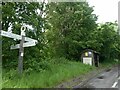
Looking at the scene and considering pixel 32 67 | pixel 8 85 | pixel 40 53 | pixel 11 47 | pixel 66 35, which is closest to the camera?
pixel 8 85

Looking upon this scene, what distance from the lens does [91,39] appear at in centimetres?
3481

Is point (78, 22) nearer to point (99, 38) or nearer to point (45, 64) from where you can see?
point (99, 38)

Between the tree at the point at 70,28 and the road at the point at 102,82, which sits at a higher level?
the tree at the point at 70,28

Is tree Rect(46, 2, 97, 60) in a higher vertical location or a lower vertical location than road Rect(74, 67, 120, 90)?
higher

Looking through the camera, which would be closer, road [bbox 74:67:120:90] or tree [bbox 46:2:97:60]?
road [bbox 74:67:120:90]

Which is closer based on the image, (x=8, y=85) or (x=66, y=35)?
(x=8, y=85)

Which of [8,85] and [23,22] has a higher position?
[23,22]

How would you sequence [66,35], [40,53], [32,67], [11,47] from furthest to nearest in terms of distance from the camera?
[66,35] → [40,53] → [32,67] → [11,47]

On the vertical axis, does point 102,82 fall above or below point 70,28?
below

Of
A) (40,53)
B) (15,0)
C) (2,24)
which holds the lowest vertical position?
(40,53)

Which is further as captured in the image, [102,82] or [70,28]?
[70,28]

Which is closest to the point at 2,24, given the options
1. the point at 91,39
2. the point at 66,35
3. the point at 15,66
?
the point at 15,66

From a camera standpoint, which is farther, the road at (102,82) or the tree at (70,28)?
the tree at (70,28)

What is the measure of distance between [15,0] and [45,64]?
4352mm
